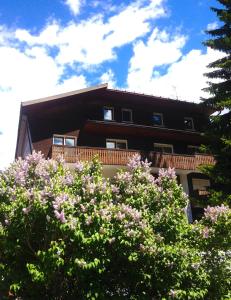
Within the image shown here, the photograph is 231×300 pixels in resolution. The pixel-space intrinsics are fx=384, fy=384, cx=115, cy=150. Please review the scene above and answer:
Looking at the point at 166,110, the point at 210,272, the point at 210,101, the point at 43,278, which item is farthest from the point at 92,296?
the point at 166,110

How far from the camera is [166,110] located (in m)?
33.9

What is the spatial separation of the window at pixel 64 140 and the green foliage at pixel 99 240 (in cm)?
1685

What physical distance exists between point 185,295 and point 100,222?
310 centimetres

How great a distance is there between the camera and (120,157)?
27219 millimetres

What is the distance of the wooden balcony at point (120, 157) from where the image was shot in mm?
25459

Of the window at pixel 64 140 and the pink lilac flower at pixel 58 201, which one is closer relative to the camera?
the pink lilac flower at pixel 58 201

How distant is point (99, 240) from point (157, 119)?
994 inches

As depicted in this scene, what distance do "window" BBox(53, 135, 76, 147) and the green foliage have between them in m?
16.9

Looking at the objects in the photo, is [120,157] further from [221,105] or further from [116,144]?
[221,105]

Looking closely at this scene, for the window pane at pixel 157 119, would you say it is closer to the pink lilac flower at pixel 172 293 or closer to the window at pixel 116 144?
the window at pixel 116 144

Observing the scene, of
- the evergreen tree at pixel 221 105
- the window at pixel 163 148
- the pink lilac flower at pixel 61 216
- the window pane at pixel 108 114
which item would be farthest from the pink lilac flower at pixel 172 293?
the window pane at pixel 108 114

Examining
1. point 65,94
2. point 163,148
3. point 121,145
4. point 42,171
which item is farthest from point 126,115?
point 42,171

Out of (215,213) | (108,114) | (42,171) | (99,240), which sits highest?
(108,114)

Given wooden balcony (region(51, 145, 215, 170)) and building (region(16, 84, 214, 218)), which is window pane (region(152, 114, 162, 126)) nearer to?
building (region(16, 84, 214, 218))
